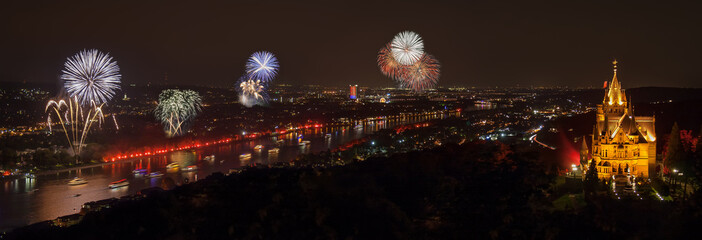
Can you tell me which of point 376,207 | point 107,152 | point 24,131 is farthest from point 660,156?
point 24,131

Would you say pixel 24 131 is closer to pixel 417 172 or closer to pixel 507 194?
pixel 417 172

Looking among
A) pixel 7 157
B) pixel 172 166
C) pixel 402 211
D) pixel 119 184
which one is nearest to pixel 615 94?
pixel 402 211

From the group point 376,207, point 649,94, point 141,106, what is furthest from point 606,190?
→ point 141,106

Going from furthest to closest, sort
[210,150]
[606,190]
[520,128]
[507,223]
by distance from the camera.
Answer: [520,128]
[210,150]
[606,190]
[507,223]

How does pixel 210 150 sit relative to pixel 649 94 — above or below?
below

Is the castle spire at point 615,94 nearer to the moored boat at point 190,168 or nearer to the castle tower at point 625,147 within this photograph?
the castle tower at point 625,147

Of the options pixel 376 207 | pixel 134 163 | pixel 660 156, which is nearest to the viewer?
pixel 376 207

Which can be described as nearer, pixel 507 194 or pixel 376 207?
pixel 507 194
